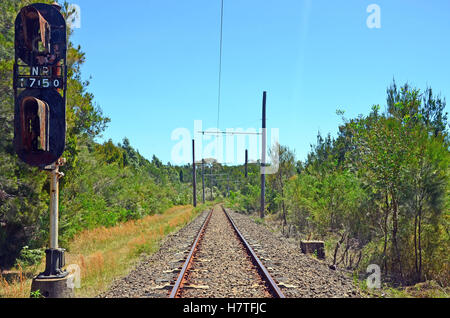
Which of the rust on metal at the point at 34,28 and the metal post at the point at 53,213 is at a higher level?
the rust on metal at the point at 34,28

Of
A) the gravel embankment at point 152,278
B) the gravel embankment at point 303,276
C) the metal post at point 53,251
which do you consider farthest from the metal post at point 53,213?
the gravel embankment at point 303,276

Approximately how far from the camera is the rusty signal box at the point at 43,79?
19.0 feet

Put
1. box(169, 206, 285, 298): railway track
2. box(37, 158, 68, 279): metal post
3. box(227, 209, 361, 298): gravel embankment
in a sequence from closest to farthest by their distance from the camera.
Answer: box(37, 158, 68, 279): metal post, box(169, 206, 285, 298): railway track, box(227, 209, 361, 298): gravel embankment

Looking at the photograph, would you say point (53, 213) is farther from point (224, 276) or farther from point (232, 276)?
point (232, 276)

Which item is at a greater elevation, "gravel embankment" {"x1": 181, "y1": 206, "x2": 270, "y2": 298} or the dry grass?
"gravel embankment" {"x1": 181, "y1": 206, "x2": 270, "y2": 298}

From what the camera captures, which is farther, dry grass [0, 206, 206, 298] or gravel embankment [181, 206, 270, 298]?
dry grass [0, 206, 206, 298]

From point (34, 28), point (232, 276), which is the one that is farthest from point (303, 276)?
point (34, 28)

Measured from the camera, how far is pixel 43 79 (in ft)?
20.8

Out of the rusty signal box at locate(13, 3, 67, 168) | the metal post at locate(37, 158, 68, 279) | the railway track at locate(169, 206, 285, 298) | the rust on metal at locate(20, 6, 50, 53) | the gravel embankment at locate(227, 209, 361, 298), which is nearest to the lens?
the rusty signal box at locate(13, 3, 67, 168)

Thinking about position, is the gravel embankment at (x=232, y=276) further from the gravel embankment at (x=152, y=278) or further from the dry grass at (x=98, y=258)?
the dry grass at (x=98, y=258)

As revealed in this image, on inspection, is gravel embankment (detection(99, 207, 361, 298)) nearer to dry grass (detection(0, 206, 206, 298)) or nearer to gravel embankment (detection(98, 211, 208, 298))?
gravel embankment (detection(98, 211, 208, 298))

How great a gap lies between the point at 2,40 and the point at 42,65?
6770 millimetres

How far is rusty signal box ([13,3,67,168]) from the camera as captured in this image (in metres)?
5.79

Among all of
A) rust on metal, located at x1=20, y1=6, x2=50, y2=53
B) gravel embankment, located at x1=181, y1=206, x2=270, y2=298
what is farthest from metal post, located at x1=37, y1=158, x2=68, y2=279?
gravel embankment, located at x1=181, y1=206, x2=270, y2=298
